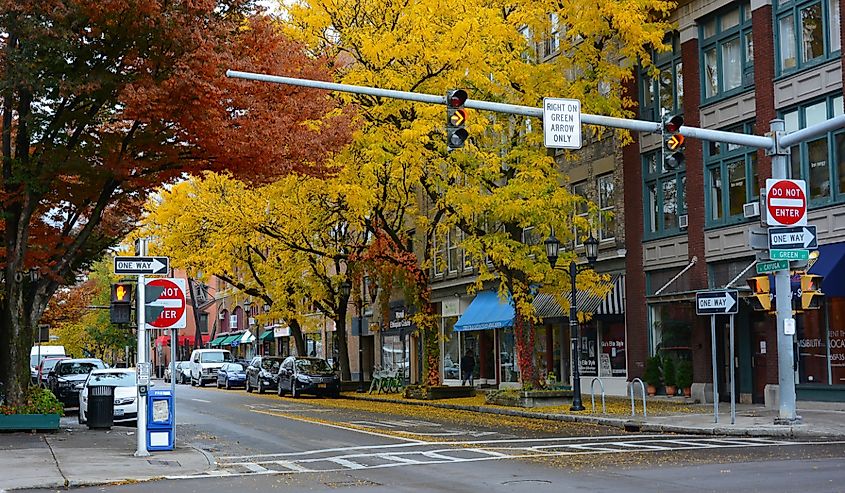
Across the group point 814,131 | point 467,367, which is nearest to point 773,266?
point 814,131

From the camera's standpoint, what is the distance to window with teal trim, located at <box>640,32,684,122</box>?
3284 centimetres

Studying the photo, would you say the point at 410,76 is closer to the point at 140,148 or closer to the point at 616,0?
the point at 616,0

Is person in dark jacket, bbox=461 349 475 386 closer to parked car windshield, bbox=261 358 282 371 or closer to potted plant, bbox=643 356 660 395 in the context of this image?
parked car windshield, bbox=261 358 282 371

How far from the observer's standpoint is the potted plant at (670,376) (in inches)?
1262

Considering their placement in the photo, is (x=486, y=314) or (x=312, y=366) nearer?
(x=486, y=314)

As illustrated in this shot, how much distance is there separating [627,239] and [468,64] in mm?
8906

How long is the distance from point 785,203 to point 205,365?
48.8 m

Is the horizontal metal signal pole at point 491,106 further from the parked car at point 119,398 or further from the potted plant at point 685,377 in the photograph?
the parked car at point 119,398

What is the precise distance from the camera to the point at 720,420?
79.5 feet

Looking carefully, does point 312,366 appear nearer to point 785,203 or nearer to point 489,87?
point 489,87

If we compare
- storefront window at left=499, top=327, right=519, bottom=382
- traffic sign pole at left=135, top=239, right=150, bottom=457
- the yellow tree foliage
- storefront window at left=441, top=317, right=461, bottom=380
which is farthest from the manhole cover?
storefront window at left=441, top=317, right=461, bottom=380

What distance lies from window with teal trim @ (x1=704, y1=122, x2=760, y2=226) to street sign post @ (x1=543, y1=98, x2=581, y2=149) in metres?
11.6

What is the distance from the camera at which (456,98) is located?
1841 centimetres

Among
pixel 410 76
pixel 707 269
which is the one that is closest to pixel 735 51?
pixel 707 269
